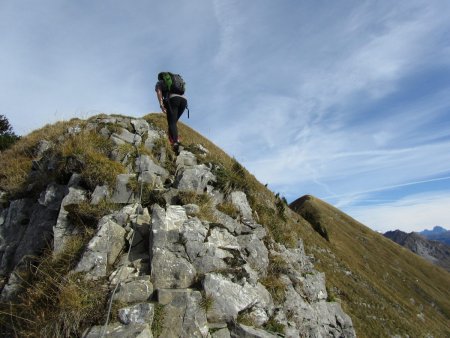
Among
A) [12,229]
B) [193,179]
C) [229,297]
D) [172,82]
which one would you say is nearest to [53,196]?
[12,229]

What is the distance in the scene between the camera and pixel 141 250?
7.71 m

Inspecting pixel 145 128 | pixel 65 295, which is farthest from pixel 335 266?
pixel 65 295

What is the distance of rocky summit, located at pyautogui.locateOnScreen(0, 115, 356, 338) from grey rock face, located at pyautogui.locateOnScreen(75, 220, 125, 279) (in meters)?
0.03

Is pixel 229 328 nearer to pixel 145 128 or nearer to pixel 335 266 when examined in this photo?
pixel 145 128

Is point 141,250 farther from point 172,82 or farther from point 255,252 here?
point 172,82

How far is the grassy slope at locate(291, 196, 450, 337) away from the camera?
29547mm

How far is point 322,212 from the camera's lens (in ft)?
235

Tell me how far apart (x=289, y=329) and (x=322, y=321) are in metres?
3.00

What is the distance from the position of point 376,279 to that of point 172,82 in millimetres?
47118

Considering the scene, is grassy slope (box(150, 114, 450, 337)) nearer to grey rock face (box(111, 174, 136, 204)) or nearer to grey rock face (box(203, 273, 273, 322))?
grey rock face (box(203, 273, 273, 322))

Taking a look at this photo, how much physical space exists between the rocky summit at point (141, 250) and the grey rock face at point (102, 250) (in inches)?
1.0

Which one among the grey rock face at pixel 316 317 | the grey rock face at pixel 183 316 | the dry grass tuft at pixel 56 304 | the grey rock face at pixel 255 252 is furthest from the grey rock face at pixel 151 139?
the grey rock face at pixel 316 317

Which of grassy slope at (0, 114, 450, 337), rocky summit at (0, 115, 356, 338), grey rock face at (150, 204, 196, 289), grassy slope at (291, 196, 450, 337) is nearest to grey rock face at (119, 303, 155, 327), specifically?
rocky summit at (0, 115, 356, 338)

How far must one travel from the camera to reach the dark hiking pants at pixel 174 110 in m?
12.4
